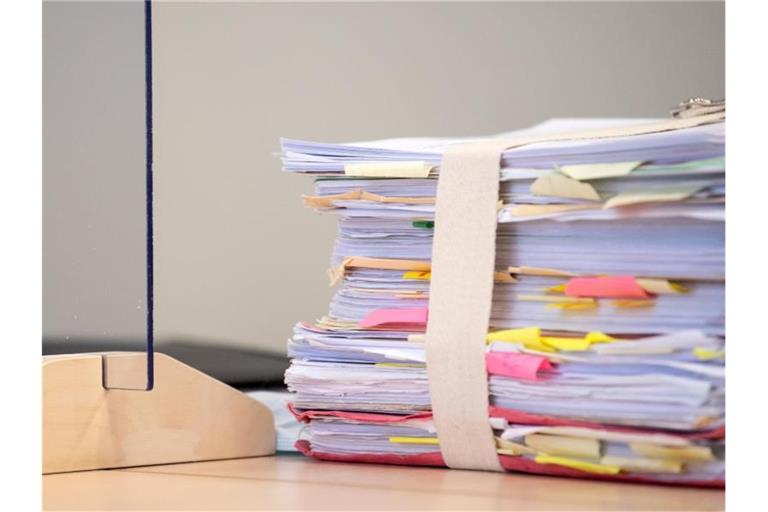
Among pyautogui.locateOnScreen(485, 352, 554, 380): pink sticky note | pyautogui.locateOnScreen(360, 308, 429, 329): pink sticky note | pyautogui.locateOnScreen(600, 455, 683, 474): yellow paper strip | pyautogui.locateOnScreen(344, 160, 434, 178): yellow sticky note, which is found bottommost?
pyautogui.locateOnScreen(600, 455, 683, 474): yellow paper strip

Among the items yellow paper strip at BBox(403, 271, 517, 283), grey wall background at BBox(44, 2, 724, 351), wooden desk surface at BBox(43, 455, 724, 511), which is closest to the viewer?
wooden desk surface at BBox(43, 455, 724, 511)

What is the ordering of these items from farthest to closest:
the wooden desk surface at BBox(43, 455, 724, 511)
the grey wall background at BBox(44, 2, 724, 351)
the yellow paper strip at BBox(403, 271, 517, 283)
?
the grey wall background at BBox(44, 2, 724, 351) → the yellow paper strip at BBox(403, 271, 517, 283) → the wooden desk surface at BBox(43, 455, 724, 511)

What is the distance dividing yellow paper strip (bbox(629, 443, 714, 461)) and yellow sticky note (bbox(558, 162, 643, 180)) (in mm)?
162

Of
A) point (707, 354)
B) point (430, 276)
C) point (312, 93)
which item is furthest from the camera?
point (312, 93)

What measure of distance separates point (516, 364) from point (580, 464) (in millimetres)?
74

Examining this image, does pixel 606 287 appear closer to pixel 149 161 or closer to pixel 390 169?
pixel 390 169

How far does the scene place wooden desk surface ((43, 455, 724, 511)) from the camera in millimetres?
605

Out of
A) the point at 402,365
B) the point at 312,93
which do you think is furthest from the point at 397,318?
the point at 312,93

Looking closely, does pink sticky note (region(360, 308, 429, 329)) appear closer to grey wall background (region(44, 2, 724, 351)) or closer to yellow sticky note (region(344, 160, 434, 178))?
yellow sticky note (region(344, 160, 434, 178))

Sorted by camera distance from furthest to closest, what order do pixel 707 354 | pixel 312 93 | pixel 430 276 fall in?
pixel 312 93 → pixel 430 276 → pixel 707 354

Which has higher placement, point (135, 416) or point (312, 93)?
point (312, 93)

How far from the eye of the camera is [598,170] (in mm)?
666

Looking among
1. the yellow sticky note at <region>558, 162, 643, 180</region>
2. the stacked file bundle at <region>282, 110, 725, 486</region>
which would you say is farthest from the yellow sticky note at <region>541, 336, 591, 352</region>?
the yellow sticky note at <region>558, 162, 643, 180</region>
